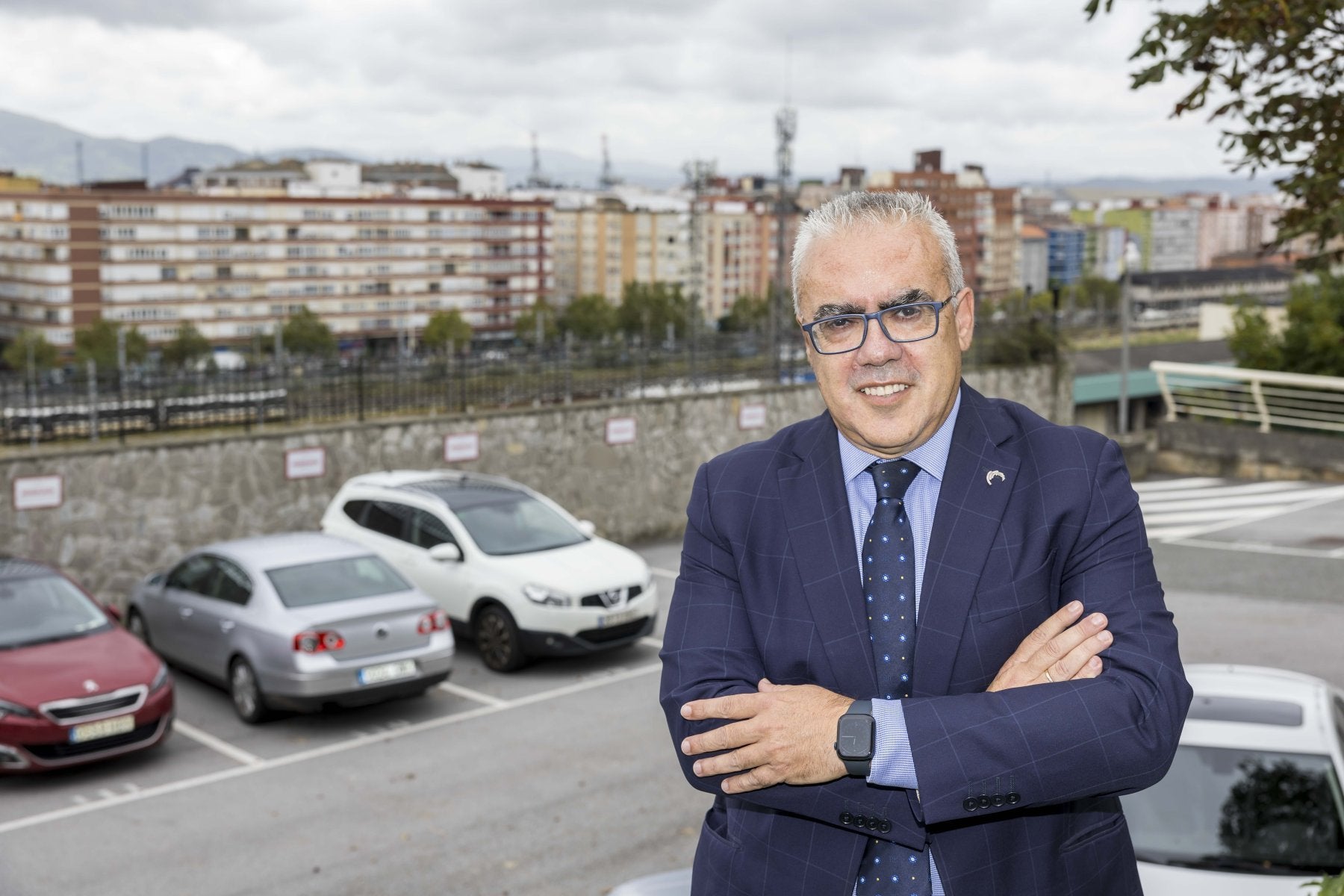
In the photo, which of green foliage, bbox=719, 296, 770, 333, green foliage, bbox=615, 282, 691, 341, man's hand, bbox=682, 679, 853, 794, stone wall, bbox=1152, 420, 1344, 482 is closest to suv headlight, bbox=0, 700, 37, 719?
man's hand, bbox=682, 679, 853, 794

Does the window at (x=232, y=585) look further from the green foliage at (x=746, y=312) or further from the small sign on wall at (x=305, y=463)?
the green foliage at (x=746, y=312)

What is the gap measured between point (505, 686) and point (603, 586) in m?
1.25

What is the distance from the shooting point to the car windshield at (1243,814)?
4934mm

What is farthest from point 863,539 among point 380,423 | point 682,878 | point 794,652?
point 380,423

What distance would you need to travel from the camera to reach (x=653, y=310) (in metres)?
178

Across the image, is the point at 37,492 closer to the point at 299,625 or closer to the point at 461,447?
the point at 299,625

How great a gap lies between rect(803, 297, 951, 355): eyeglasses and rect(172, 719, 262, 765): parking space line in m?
8.61

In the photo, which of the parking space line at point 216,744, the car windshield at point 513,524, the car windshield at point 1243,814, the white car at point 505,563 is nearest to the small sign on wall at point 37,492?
the white car at point 505,563

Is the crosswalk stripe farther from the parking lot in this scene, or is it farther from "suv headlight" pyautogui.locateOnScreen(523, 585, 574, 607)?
"suv headlight" pyautogui.locateOnScreen(523, 585, 574, 607)

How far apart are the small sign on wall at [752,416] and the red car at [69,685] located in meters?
A: 11.1

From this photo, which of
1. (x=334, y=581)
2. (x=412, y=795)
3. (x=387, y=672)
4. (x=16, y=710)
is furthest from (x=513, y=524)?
(x=16, y=710)

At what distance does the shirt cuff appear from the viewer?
203cm

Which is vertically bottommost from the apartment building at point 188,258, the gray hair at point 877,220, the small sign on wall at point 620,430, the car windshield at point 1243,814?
the car windshield at point 1243,814

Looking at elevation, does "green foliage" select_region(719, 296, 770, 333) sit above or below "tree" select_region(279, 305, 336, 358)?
above
